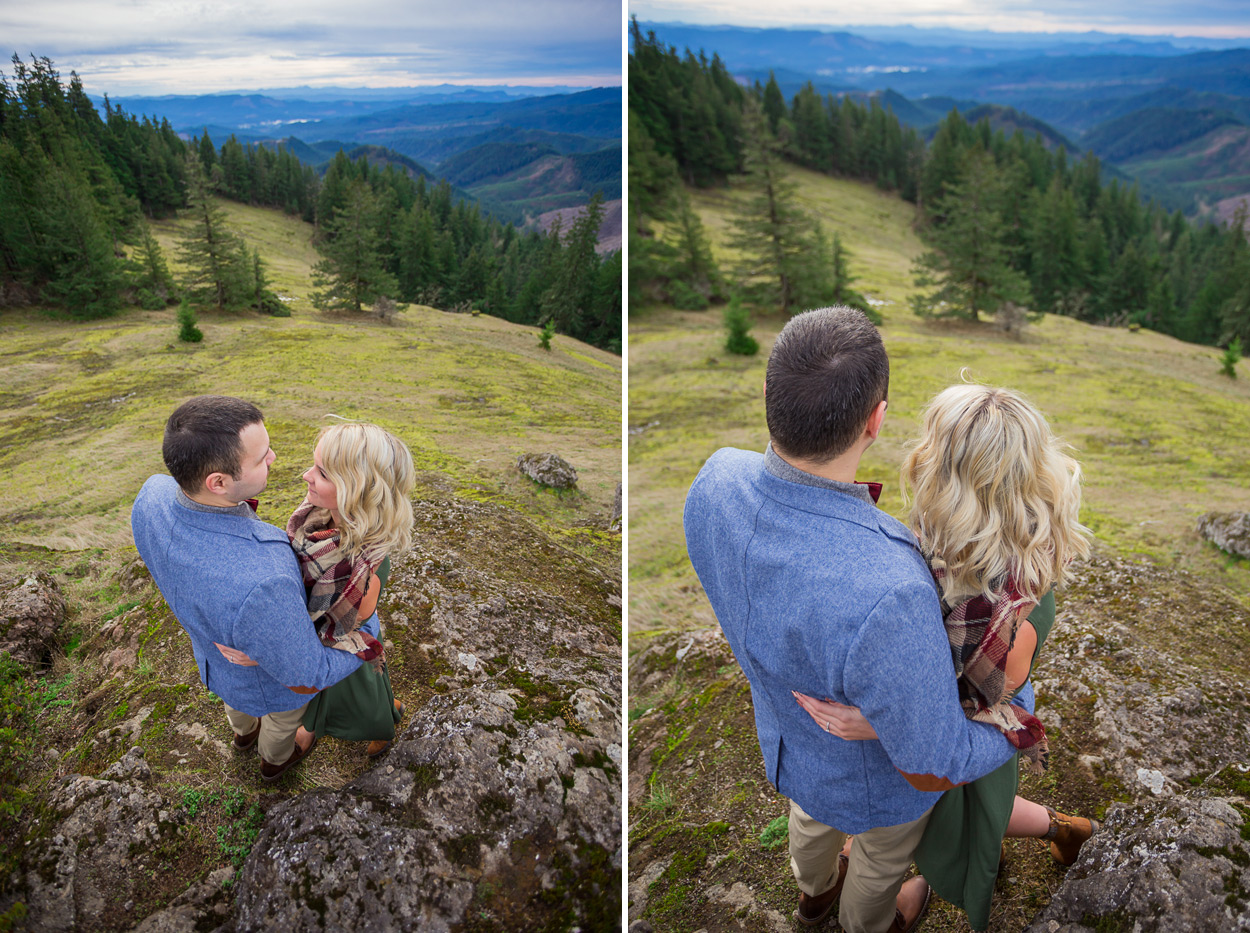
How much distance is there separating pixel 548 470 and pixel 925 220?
61426 mm

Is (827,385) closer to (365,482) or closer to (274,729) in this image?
(365,482)

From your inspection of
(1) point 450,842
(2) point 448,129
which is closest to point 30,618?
(1) point 450,842

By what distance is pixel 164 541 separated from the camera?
2602 millimetres

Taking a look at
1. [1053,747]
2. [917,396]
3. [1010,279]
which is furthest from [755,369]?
[1053,747]

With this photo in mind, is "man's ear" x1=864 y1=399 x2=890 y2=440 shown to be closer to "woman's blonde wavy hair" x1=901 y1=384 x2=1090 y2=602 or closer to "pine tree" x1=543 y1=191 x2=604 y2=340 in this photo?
"woman's blonde wavy hair" x1=901 y1=384 x2=1090 y2=602

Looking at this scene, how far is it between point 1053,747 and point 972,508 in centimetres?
245

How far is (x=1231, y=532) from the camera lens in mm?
7660

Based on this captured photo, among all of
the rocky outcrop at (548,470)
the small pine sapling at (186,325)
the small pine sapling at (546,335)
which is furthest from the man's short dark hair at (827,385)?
the small pine sapling at (546,335)

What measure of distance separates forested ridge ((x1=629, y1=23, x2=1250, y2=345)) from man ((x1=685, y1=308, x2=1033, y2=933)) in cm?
2679

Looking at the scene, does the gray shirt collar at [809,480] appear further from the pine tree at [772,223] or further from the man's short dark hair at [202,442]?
the pine tree at [772,223]

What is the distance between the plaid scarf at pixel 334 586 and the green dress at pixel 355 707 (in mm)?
213

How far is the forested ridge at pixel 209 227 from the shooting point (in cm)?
749

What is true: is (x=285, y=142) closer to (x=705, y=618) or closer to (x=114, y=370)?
(x=114, y=370)

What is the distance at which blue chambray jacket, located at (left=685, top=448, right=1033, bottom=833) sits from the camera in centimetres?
160
